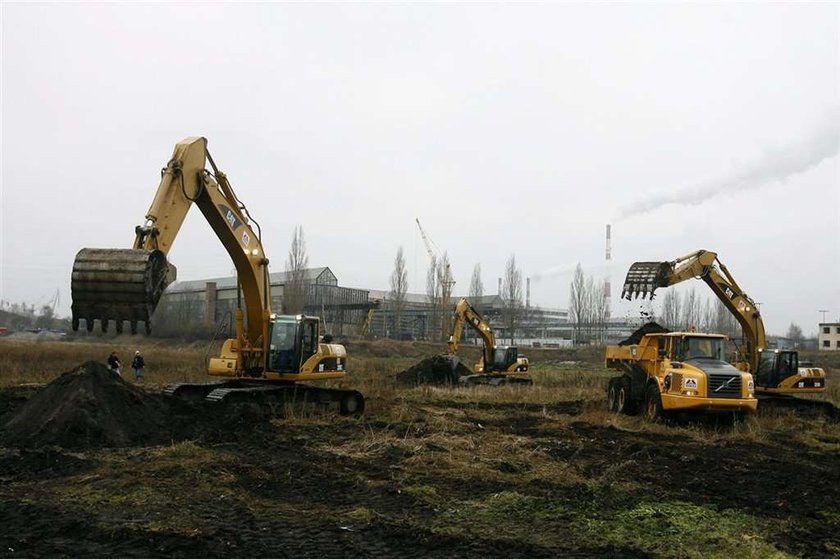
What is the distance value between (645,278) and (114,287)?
14917mm

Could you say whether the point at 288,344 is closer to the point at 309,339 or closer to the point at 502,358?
the point at 309,339

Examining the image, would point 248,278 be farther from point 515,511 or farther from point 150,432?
point 515,511

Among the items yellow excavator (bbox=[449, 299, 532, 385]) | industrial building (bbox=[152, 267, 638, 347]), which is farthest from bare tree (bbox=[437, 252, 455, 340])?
yellow excavator (bbox=[449, 299, 532, 385])

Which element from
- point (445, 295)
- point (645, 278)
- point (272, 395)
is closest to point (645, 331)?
point (645, 278)

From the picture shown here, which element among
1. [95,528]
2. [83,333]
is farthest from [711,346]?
[83,333]

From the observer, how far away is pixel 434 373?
1156 inches

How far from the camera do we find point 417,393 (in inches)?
908

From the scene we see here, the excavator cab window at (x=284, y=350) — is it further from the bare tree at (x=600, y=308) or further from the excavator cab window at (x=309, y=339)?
the bare tree at (x=600, y=308)

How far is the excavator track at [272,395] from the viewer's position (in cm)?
1461

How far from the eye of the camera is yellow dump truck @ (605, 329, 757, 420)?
14500mm

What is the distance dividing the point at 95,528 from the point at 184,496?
1417 millimetres

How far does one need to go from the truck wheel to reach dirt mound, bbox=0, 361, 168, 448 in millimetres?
10704

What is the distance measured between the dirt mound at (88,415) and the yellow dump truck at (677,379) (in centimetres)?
1057

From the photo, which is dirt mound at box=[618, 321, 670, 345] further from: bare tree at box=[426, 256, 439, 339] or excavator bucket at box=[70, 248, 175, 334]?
bare tree at box=[426, 256, 439, 339]
